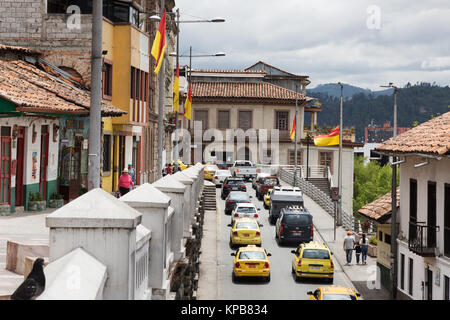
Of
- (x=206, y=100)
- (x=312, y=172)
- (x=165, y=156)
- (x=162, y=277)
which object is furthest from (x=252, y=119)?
(x=162, y=277)

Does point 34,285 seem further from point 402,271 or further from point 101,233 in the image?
point 402,271

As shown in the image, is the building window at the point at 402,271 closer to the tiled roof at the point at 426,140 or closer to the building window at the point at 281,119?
the tiled roof at the point at 426,140

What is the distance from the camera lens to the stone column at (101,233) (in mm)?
6281

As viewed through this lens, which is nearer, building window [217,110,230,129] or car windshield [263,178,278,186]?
car windshield [263,178,278,186]

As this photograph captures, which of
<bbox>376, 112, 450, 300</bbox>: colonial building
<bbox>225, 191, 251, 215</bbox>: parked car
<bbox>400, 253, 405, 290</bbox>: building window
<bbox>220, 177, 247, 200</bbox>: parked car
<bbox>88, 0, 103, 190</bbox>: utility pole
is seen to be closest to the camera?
<bbox>88, 0, 103, 190</bbox>: utility pole

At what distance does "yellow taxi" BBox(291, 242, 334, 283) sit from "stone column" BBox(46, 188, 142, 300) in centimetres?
2386

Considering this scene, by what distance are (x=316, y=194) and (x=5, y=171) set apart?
137ft

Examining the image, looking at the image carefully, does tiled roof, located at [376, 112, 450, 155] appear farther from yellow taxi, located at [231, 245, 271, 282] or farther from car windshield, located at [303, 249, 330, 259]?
yellow taxi, located at [231, 245, 271, 282]

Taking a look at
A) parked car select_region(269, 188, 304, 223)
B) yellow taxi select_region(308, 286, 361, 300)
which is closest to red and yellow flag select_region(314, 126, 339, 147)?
parked car select_region(269, 188, 304, 223)

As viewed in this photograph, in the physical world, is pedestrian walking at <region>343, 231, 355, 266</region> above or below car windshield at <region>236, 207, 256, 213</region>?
below

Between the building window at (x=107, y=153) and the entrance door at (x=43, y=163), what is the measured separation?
7.63 metres

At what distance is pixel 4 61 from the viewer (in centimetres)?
2483

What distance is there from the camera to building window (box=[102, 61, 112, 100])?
103ft
